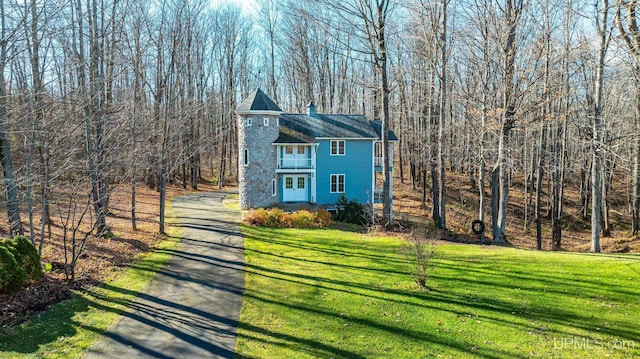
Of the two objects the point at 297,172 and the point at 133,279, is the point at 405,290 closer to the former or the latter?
the point at 133,279

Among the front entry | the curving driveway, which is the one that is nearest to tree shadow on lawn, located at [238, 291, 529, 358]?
the curving driveway

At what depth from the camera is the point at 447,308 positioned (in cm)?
869

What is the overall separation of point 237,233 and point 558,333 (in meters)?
13.0

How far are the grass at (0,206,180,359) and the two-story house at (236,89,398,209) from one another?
13.4m

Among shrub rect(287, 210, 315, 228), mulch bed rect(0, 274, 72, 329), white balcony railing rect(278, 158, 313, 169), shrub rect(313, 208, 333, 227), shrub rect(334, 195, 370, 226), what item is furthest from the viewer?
white balcony railing rect(278, 158, 313, 169)

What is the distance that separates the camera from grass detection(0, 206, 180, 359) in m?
7.09

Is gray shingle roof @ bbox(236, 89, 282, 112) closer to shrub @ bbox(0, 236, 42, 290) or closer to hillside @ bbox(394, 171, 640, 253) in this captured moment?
hillside @ bbox(394, 171, 640, 253)

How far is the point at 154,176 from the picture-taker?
33.0m

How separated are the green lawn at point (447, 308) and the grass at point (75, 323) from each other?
2.84 meters

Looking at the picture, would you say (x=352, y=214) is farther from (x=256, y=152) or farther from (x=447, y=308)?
(x=447, y=308)

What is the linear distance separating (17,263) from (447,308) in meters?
9.79

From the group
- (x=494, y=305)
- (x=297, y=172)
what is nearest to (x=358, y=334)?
(x=494, y=305)

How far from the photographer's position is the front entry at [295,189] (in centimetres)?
2627

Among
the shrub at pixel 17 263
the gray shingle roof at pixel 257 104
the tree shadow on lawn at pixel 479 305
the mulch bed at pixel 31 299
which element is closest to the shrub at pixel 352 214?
the gray shingle roof at pixel 257 104
